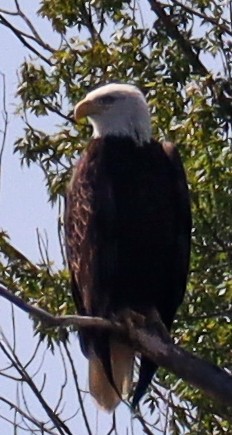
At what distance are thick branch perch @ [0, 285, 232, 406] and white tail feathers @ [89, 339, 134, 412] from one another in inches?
16.4

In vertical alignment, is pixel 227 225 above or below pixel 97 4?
below

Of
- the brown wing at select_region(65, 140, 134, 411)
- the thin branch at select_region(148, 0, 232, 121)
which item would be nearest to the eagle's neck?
the brown wing at select_region(65, 140, 134, 411)

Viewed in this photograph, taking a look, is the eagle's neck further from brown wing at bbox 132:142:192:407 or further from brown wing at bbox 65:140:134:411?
brown wing at bbox 65:140:134:411

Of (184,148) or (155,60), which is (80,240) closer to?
(184,148)

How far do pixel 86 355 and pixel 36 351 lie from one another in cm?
36

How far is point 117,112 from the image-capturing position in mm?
8102

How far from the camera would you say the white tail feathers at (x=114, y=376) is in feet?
25.2

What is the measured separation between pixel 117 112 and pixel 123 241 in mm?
758

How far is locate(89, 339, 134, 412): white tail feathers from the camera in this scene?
7680 millimetres

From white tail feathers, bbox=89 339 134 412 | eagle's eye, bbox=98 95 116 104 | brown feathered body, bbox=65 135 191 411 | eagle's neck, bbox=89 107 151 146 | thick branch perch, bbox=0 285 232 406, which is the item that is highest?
eagle's eye, bbox=98 95 116 104

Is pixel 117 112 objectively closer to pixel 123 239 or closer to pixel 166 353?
pixel 123 239

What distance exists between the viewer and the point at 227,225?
27.5 feet

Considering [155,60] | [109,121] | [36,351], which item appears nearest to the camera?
[36,351]

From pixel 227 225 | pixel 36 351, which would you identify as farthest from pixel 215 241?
pixel 36 351
